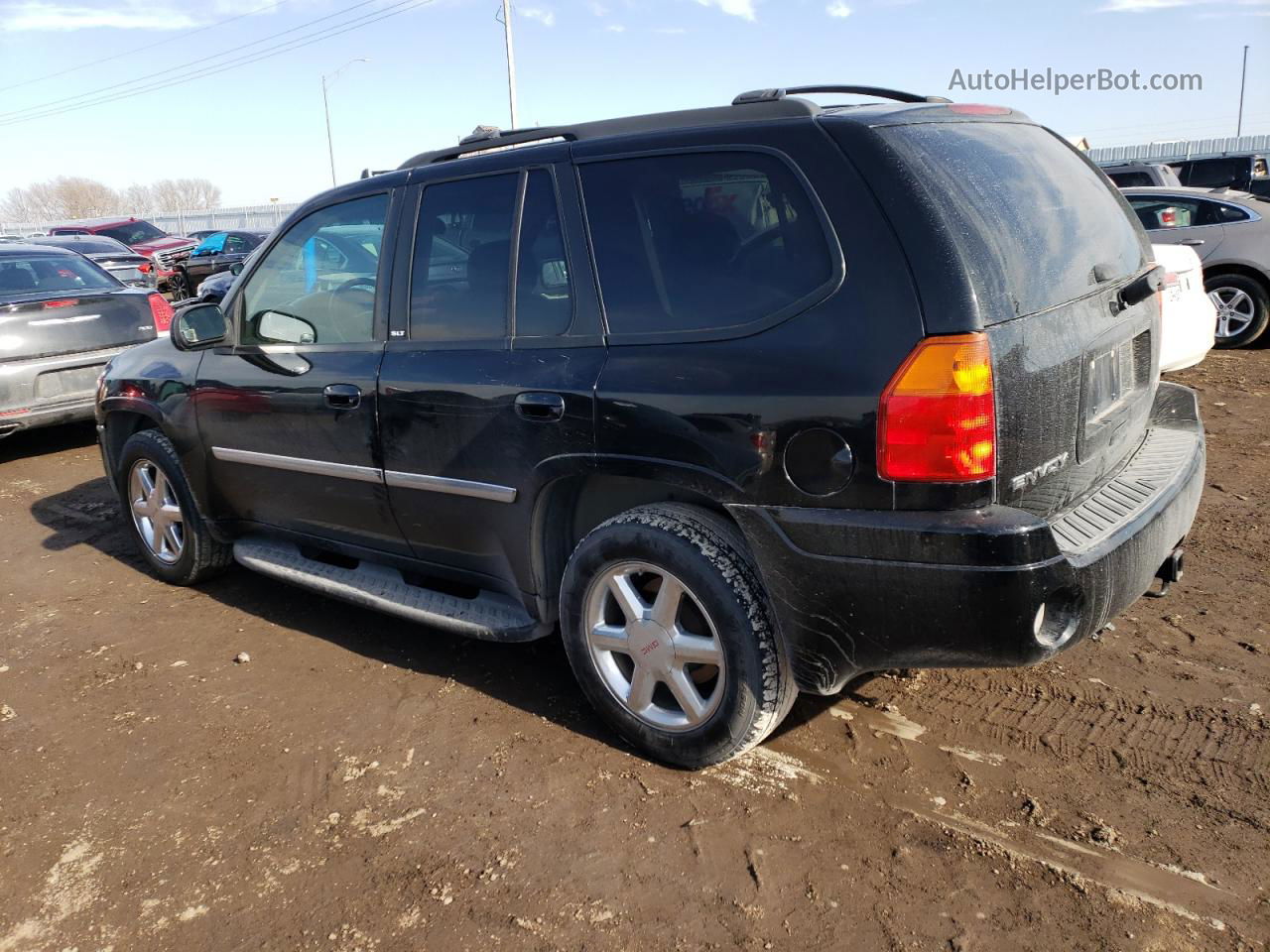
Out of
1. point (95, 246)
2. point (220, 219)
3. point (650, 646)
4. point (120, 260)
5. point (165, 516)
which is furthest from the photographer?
point (220, 219)

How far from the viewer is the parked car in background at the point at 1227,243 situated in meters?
9.66

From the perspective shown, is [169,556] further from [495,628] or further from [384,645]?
[495,628]

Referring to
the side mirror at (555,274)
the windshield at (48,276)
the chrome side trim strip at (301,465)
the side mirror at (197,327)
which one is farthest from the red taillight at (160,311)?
the side mirror at (555,274)

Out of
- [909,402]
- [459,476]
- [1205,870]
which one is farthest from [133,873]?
[1205,870]

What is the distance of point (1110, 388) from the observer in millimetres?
3066

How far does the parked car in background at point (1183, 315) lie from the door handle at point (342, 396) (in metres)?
4.58

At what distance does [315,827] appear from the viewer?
2955 mm

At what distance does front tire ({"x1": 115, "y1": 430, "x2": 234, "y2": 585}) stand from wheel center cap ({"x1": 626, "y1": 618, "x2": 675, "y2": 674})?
2615mm

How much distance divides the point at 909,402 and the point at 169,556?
3.94 meters

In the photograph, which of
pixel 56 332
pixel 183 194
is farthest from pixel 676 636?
pixel 183 194

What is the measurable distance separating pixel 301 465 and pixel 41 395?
15.3 feet

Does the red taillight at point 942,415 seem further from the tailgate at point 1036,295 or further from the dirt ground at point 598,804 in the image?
the dirt ground at point 598,804

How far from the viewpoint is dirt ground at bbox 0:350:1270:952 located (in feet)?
8.18

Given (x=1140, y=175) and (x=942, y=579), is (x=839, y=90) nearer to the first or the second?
(x=942, y=579)
